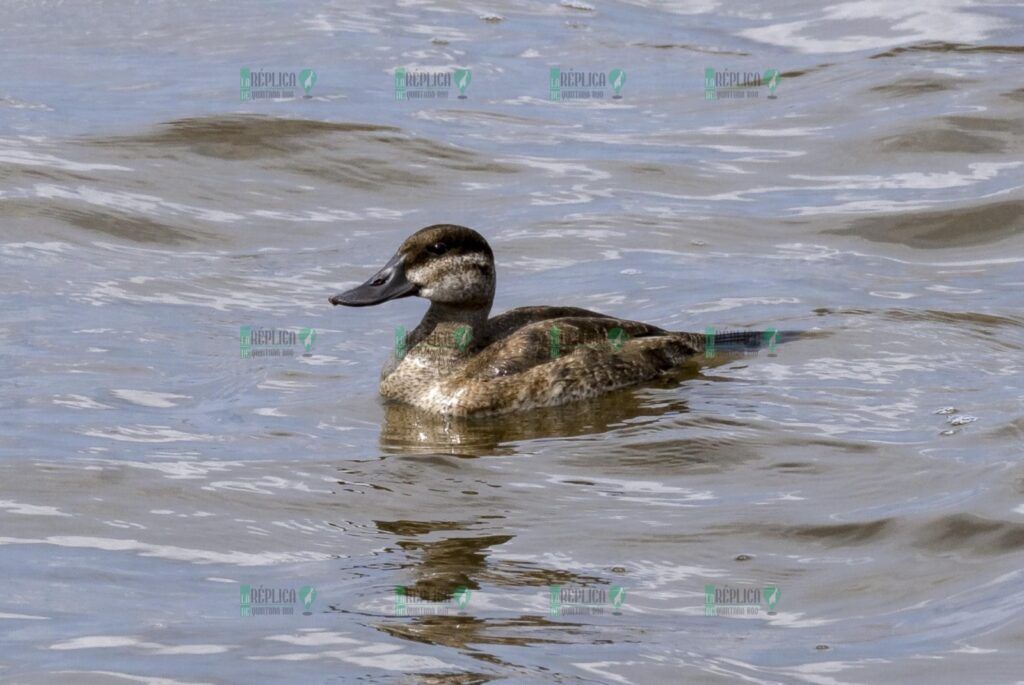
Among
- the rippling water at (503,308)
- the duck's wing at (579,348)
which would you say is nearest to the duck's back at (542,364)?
the duck's wing at (579,348)

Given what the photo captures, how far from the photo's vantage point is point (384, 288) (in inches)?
395

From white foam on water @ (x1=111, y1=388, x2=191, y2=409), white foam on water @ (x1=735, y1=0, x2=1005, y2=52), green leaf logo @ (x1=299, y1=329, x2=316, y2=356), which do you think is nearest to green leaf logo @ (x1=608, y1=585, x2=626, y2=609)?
white foam on water @ (x1=111, y1=388, x2=191, y2=409)

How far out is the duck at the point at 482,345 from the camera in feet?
32.4

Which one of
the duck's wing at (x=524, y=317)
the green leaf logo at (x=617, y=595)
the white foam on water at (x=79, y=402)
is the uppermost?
the duck's wing at (x=524, y=317)

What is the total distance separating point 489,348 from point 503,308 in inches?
65.4

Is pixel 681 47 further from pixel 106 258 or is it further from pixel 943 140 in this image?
pixel 106 258

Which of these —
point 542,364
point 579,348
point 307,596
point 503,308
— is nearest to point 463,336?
point 542,364

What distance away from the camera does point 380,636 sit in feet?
20.9

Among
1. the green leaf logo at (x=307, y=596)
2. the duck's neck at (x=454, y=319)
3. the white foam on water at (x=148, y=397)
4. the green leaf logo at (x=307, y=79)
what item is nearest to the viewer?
the green leaf logo at (x=307, y=596)

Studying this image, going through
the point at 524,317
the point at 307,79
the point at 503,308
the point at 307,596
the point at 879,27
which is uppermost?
the point at 879,27

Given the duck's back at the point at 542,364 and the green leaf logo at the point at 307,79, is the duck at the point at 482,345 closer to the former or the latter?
the duck's back at the point at 542,364

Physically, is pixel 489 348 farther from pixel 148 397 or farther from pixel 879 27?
pixel 879 27

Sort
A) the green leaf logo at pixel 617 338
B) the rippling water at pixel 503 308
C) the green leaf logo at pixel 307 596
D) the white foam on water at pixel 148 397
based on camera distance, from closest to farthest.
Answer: the rippling water at pixel 503 308 → the green leaf logo at pixel 307 596 → the white foam on water at pixel 148 397 → the green leaf logo at pixel 617 338

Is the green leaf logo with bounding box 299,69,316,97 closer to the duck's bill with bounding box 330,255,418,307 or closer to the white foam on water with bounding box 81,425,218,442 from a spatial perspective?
the duck's bill with bounding box 330,255,418,307
